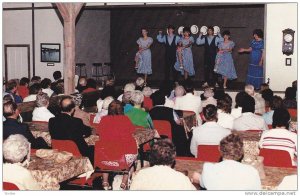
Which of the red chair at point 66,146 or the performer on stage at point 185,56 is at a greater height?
the performer on stage at point 185,56

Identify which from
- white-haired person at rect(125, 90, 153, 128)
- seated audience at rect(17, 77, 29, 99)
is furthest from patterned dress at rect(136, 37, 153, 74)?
white-haired person at rect(125, 90, 153, 128)

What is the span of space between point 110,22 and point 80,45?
2.14 metres

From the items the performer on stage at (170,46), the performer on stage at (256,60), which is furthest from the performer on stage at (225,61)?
the performer on stage at (170,46)

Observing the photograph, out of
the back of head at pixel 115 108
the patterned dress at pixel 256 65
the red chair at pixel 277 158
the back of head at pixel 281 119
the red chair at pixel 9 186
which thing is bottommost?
the red chair at pixel 9 186

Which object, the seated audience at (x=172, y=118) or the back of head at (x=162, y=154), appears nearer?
the back of head at (x=162, y=154)

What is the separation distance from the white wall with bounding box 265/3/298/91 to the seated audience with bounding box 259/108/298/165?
7.12m

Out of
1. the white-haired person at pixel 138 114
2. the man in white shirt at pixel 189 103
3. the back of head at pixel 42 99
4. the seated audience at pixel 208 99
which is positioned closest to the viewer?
the white-haired person at pixel 138 114

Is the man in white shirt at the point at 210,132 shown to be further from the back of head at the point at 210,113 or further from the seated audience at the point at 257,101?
the seated audience at the point at 257,101

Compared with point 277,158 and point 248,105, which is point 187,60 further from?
point 277,158

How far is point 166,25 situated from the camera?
1575 cm

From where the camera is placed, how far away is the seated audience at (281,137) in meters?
4.75

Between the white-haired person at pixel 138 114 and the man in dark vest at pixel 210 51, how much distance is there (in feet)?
23.2

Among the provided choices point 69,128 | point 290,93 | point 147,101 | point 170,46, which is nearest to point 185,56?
point 170,46

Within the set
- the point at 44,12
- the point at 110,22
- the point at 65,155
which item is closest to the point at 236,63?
the point at 110,22
